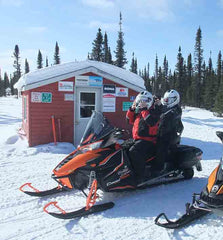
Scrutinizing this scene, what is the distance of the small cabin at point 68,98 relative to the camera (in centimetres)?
732

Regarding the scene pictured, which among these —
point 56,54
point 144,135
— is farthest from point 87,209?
point 56,54

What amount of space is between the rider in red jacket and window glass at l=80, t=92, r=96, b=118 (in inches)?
167

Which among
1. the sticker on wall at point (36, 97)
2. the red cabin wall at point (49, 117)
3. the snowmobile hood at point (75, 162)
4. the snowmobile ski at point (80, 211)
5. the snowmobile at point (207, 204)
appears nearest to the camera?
the snowmobile at point (207, 204)

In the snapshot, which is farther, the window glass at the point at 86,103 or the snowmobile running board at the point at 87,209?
the window glass at the point at 86,103

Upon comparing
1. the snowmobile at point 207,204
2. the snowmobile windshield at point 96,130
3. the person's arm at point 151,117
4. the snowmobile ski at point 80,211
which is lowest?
the snowmobile ski at point 80,211

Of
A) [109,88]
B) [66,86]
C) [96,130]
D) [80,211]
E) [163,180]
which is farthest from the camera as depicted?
[109,88]

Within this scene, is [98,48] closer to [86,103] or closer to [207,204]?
[86,103]

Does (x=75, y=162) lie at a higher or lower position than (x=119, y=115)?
lower

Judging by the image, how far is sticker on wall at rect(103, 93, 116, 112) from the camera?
326 inches

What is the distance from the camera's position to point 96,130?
343cm

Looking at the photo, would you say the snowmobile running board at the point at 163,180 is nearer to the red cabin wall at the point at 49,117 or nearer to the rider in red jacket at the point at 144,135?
the rider in red jacket at the point at 144,135

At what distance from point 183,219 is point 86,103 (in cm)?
584

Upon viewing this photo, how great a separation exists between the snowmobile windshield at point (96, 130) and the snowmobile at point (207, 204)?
1356mm

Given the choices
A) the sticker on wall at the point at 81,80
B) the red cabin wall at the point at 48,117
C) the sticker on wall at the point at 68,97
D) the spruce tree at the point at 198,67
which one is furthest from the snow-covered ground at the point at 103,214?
the spruce tree at the point at 198,67
